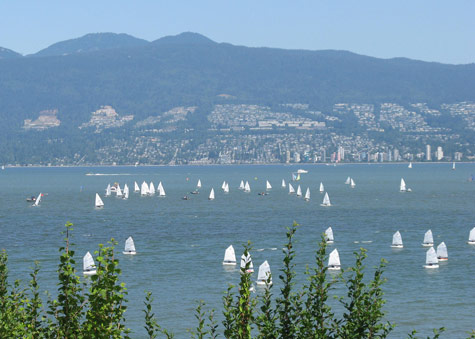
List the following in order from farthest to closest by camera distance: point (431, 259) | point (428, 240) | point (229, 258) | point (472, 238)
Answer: point (472, 238), point (428, 240), point (229, 258), point (431, 259)

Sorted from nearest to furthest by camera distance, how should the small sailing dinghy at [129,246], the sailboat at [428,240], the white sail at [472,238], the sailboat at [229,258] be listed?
1. the sailboat at [229,258]
2. the small sailing dinghy at [129,246]
3. the sailboat at [428,240]
4. the white sail at [472,238]

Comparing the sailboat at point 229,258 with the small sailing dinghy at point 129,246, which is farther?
the small sailing dinghy at point 129,246

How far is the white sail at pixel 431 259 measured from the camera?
274ft

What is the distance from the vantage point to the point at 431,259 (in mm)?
83750

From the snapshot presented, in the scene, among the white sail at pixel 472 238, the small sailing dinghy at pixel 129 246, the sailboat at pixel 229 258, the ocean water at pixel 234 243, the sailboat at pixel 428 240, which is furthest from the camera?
the white sail at pixel 472 238

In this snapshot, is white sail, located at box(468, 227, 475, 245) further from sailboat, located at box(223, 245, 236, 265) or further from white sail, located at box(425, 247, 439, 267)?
sailboat, located at box(223, 245, 236, 265)

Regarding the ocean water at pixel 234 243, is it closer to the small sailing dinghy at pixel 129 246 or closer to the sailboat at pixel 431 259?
the sailboat at pixel 431 259

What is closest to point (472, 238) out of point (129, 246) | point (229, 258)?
point (229, 258)

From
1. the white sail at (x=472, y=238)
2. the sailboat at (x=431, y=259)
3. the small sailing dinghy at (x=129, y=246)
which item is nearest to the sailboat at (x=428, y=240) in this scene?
the white sail at (x=472, y=238)

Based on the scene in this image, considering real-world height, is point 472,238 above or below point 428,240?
below

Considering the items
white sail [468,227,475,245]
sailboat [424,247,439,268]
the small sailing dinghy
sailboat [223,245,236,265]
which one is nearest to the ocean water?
white sail [468,227,475,245]

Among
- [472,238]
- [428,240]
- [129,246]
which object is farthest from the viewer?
[472,238]

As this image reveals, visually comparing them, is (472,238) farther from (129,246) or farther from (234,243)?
(129,246)

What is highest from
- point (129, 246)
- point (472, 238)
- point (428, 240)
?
point (129, 246)
